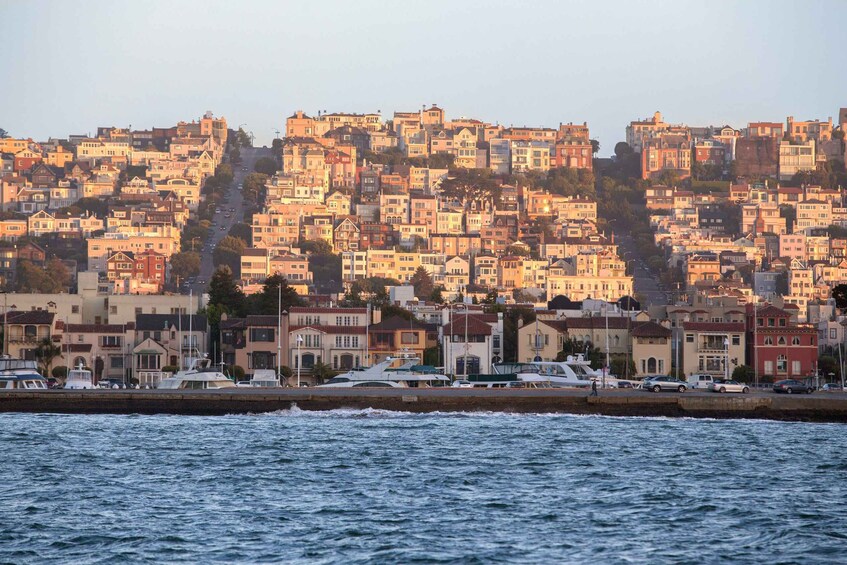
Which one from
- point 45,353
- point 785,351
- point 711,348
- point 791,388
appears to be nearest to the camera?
point 791,388

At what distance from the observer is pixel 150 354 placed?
8881cm

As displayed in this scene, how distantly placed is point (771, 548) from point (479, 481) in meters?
10.3

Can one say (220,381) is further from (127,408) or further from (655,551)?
(655,551)

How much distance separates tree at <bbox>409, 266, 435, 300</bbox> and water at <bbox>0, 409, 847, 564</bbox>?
126 m

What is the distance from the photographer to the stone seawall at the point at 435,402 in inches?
2361

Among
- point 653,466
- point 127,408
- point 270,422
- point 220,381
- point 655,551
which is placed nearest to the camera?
point 655,551

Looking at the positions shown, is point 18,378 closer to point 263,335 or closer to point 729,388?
point 263,335

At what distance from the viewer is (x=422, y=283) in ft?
622

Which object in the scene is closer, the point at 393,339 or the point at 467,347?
the point at 467,347

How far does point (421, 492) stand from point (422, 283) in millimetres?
150411

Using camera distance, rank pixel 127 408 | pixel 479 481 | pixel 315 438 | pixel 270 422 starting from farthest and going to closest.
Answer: pixel 127 408 → pixel 270 422 → pixel 315 438 → pixel 479 481

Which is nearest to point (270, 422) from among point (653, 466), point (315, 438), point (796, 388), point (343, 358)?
point (315, 438)

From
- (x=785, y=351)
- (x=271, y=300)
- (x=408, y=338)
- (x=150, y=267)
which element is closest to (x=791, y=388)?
(x=785, y=351)

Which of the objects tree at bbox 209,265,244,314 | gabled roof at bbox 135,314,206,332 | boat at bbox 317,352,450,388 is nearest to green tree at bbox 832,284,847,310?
boat at bbox 317,352,450,388
